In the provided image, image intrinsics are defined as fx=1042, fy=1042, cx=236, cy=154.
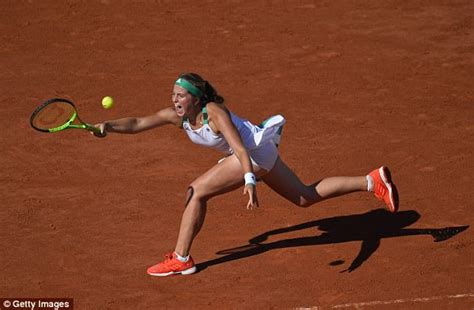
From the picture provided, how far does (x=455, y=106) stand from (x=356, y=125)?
1.51m

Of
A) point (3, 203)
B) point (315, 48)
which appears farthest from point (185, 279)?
point (315, 48)

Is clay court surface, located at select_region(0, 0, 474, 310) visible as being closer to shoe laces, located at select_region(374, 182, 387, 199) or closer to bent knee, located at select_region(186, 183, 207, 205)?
shoe laces, located at select_region(374, 182, 387, 199)

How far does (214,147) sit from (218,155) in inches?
106

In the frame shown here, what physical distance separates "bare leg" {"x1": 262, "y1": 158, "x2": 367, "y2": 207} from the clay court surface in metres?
0.60

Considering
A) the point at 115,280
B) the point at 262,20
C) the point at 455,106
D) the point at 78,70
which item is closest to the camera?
the point at 115,280

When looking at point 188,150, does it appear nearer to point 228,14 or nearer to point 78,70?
point 78,70

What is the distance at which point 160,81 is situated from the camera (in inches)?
584

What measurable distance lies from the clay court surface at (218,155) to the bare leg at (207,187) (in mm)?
578

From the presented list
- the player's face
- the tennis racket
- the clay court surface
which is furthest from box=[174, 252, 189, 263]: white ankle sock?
the tennis racket

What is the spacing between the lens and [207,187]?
1003 centimetres

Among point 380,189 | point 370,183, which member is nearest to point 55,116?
point 370,183

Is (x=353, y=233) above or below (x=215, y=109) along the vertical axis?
below

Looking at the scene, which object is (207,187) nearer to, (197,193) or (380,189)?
(197,193)

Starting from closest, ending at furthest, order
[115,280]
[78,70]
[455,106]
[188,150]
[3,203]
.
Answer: [115,280]
[3,203]
[188,150]
[455,106]
[78,70]
